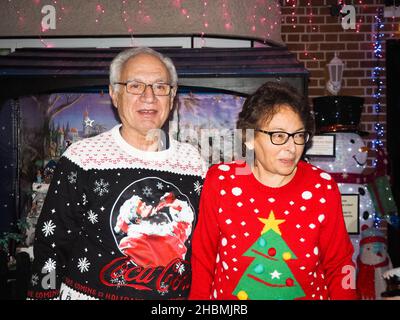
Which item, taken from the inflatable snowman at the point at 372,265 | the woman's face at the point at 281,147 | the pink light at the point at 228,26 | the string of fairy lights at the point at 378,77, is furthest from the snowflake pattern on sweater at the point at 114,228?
the string of fairy lights at the point at 378,77

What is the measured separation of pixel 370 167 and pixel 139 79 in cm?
377

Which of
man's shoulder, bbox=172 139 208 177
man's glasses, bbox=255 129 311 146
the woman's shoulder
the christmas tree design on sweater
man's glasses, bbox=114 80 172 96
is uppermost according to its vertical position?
man's glasses, bbox=114 80 172 96

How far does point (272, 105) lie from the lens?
73.7 inches

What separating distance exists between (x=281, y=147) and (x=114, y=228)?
0.80 m

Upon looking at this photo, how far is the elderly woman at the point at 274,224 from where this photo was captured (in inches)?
70.8

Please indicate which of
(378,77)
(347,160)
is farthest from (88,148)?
(378,77)

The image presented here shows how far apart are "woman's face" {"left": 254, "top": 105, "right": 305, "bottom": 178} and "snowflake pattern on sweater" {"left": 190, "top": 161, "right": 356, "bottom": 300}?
0.33ft

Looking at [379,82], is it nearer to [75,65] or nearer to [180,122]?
[180,122]

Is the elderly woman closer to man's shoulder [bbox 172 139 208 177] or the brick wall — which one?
man's shoulder [bbox 172 139 208 177]

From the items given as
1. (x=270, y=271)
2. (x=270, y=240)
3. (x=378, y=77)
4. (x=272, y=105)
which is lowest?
(x=270, y=271)

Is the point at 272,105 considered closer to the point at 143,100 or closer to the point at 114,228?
the point at 143,100

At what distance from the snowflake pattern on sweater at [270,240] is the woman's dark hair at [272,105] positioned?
8.8 inches

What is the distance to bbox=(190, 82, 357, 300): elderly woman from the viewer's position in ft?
5.90

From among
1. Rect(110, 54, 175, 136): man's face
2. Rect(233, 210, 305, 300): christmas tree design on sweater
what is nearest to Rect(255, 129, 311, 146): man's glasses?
Rect(233, 210, 305, 300): christmas tree design on sweater
